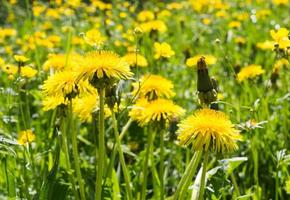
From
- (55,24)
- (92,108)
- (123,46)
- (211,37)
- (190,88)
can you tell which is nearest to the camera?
(92,108)

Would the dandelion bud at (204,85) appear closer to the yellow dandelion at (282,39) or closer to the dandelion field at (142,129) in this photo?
the dandelion field at (142,129)

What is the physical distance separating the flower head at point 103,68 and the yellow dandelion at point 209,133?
0.69 feet

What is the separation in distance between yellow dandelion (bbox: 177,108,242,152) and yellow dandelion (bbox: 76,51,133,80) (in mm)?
209

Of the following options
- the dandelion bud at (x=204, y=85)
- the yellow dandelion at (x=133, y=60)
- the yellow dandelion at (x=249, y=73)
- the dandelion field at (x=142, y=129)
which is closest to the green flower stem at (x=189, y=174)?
the dandelion field at (x=142, y=129)

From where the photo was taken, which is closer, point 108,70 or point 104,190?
point 108,70

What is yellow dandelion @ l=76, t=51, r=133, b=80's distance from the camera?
1.41 m

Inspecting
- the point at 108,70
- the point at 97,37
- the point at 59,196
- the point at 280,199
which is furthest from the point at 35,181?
the point at 280,199

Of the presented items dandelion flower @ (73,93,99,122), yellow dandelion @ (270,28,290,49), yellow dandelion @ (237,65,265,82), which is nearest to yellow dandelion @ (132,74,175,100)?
dandelion flower @ (73,93,99,122)

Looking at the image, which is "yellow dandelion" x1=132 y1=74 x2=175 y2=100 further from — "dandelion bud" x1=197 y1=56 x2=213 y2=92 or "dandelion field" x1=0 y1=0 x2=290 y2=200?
"dandelion bud" x1=197 y1=56 x2=213 y2=92

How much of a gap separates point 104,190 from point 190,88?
1.56 metres

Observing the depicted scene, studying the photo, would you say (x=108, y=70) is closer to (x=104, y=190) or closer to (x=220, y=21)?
(x=104, y=190)

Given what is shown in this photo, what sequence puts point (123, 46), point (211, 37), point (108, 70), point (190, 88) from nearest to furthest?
point (108, 70) → point (190, 88) → point (123, 46) → point (211, 37)

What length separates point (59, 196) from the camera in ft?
6.09

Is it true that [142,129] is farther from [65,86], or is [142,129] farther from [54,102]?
[65,86]
